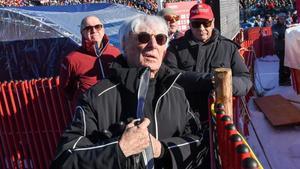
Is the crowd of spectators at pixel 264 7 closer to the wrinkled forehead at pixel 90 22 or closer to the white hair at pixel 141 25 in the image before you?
the wrinkled forehead at pixel 90 22

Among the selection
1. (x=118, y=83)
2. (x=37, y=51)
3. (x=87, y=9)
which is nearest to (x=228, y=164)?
(x=118, y=83)

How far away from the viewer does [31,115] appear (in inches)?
208

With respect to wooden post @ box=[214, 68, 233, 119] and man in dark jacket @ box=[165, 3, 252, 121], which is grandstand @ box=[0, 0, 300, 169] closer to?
wooden post @ box=[214, 68, 233, 119]

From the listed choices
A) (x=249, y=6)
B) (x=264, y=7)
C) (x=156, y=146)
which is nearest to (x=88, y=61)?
(x=156, y=146)

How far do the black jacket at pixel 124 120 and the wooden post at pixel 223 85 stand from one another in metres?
0.29

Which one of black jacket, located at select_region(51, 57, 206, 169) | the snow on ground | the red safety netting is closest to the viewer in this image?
black jacket, located at select_region(51, 57, 206, 169)

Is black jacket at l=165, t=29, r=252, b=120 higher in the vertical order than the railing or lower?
higher

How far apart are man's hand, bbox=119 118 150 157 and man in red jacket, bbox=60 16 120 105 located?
2.36 metres

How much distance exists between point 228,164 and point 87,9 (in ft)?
36.1

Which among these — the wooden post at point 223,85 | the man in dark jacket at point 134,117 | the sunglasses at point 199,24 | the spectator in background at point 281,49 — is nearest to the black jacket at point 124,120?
the man in dark jacket at point 134,117

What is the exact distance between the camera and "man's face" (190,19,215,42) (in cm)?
334

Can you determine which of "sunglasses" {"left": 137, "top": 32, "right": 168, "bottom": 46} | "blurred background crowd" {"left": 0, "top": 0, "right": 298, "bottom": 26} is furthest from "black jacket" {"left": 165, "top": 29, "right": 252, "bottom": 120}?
"blurred background crowd" {"left": 0, "top": 0, "right": 298, "bottom": 26}

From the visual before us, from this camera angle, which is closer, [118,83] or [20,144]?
[118,83]

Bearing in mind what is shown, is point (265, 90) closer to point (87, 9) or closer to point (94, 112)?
point (87, 9)
